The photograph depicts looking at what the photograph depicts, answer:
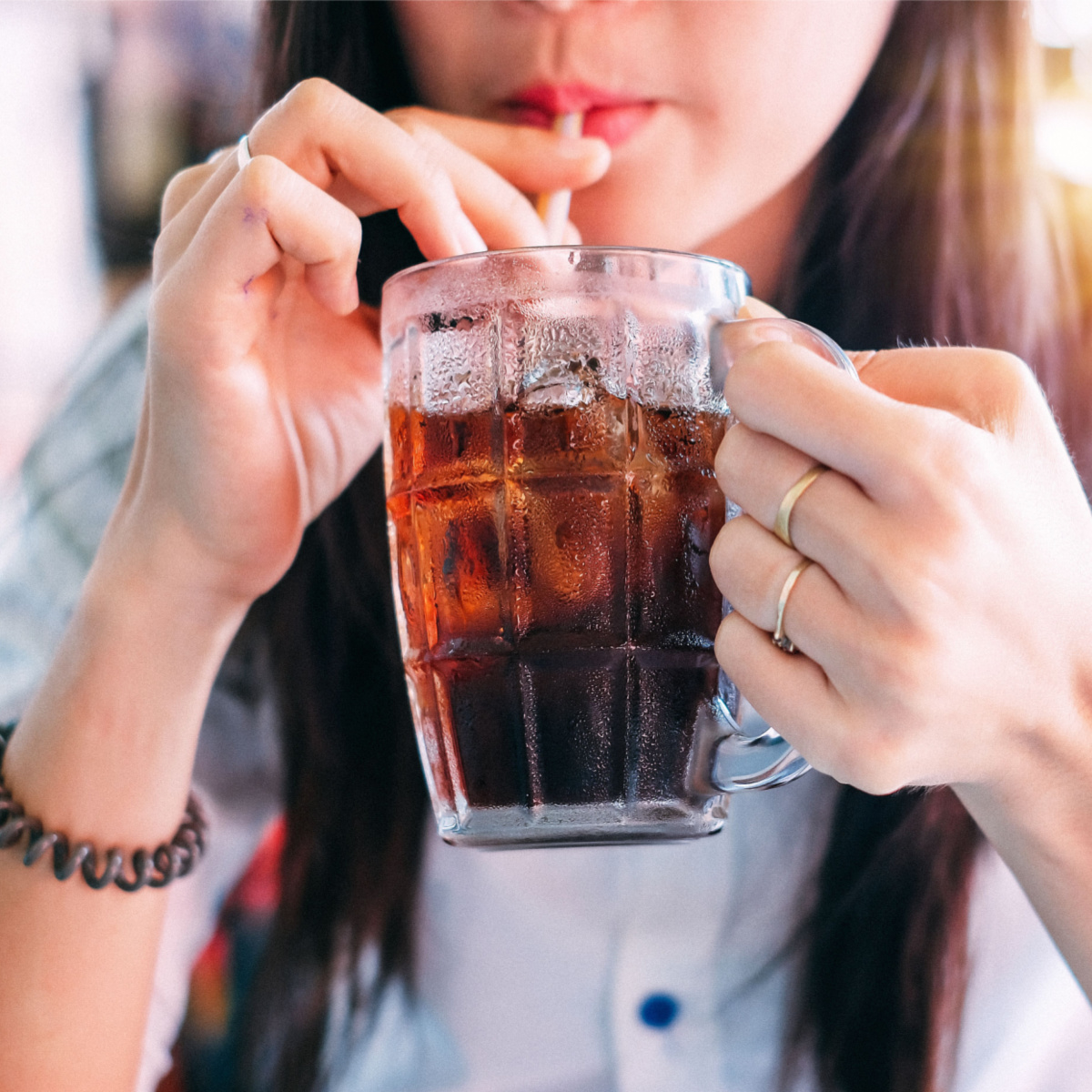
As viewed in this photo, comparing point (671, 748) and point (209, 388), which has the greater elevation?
point (209, 388)

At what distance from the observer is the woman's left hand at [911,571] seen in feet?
2.22

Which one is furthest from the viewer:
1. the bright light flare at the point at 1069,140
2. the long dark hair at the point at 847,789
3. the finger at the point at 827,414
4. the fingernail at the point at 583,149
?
the bright light flare at the point at 1069,140

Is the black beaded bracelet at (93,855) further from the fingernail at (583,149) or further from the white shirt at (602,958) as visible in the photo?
the fingernail at (583,149)

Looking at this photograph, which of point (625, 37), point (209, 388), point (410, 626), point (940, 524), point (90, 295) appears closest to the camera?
point (940, 524)

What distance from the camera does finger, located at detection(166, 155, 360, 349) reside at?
0.91 metres

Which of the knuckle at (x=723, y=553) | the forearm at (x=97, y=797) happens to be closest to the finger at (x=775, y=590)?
the knuckle at (x=723, y=553)

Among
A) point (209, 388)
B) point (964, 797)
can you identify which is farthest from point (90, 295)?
point (964, 797)

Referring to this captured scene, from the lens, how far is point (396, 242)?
1.44m

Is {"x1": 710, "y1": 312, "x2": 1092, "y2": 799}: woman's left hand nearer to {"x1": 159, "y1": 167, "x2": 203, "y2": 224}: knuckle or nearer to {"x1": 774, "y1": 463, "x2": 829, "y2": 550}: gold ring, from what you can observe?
{"x1": 774, "y1": 463, "x2": 829, "y2": 550}: gold ring

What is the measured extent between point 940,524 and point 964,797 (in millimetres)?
327

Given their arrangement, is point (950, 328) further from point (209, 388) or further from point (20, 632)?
point (20, 632)

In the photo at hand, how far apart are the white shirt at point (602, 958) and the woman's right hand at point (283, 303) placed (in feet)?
1.56

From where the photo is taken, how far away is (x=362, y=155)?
974 mm

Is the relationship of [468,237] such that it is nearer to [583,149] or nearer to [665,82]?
[583,149]
